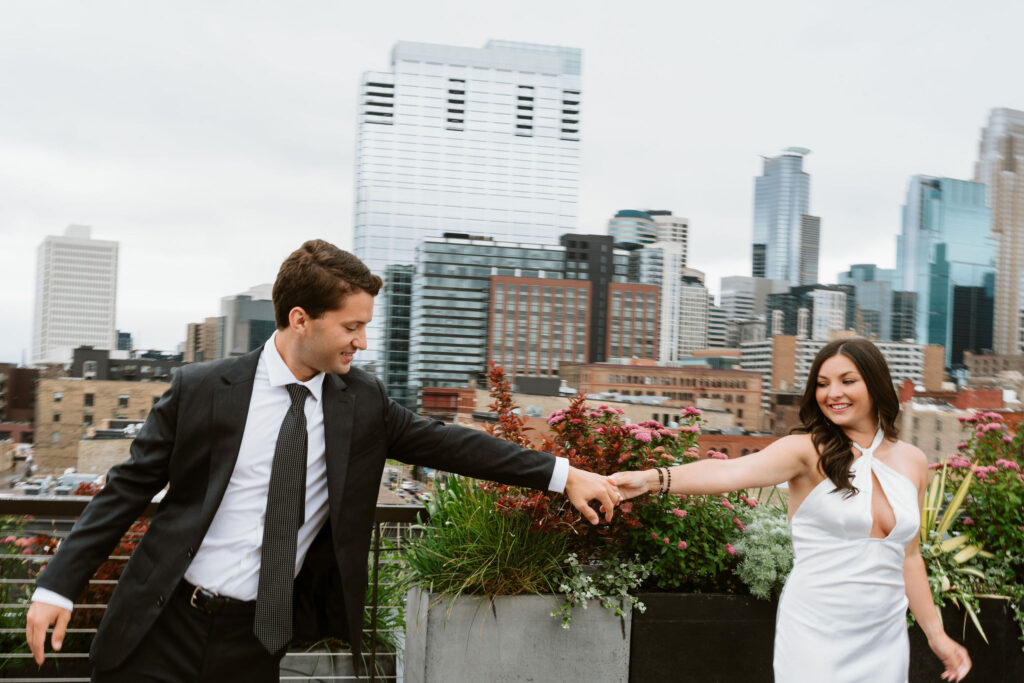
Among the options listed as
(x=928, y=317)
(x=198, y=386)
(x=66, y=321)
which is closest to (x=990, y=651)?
(x=198, y=386)

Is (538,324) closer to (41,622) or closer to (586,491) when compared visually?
(586,491)

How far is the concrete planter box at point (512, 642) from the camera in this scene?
2172mm

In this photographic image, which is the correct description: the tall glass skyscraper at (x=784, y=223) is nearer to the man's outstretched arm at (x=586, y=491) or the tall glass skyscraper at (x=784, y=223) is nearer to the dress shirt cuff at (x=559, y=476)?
the man's outstretched arm at (x=586, y=491)

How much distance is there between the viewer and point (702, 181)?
133000 mm

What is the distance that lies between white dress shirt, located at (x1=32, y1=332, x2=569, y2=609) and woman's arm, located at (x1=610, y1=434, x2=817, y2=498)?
0.90 meters

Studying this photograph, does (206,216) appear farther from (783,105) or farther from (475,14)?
(783,105)

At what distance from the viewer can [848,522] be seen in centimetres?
163

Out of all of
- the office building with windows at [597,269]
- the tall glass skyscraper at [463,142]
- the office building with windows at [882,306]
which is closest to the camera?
the office building with windows at [882,306]

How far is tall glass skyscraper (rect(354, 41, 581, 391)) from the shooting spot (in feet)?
422

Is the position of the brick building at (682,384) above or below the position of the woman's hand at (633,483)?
below

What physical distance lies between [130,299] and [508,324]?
169ft

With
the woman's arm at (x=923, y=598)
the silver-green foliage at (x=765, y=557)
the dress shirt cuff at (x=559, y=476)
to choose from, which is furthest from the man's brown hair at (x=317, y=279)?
the silver-green foliage at (x=765, y=557)

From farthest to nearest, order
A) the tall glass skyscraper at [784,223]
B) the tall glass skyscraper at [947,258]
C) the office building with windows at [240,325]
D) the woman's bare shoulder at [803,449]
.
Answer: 1. the tall glass skyscraper at [784,223]
2. the tall glass skyscraper at [947,258]
3. the office building with windows at [240,325]
4. the woman's bare shoulder at [803,449]

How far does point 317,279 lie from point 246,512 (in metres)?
0.43
